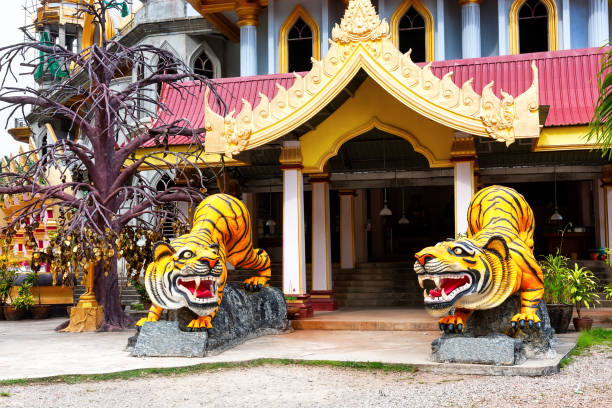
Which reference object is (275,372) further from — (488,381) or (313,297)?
(313,297)

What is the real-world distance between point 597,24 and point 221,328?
1289cm

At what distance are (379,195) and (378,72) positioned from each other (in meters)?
11.3

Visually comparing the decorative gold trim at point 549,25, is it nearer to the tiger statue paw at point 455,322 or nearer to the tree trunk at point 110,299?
the tree trunk at point 110,299

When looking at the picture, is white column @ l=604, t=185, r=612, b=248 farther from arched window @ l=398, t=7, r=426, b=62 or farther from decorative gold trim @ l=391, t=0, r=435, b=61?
arched window @ l=398, t=7, r=426, b=62

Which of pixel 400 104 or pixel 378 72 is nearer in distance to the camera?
pixel 378 72

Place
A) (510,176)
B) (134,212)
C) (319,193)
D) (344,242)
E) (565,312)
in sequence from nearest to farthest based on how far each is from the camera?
(565,312)
(134,212)
(319,193)
(510,176)
(344,242)

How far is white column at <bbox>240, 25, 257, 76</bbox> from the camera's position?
2019 cm

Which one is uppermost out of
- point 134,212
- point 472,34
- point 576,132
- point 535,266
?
point 472,34

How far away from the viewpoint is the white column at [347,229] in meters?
17.8

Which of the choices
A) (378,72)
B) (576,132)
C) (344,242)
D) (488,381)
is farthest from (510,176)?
(488,381)

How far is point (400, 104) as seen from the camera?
520 inches

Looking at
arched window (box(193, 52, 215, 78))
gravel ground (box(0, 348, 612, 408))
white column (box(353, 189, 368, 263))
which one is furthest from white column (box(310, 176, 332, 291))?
arched window (box(193, 52, 215, 78))

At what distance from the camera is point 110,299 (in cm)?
1362

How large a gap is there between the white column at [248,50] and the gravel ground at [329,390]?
1270 centimetres
